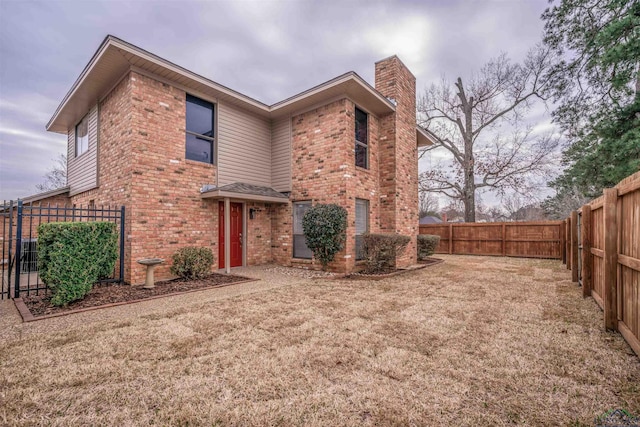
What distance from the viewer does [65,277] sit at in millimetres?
4637

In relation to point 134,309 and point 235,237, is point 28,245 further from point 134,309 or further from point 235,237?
point 235,237

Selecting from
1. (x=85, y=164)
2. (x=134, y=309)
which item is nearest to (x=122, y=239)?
(x=134, y=309)

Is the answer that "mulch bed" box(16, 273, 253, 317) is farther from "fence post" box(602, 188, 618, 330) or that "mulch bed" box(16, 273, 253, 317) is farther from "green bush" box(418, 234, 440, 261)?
"green bush" box(418, 234, 440, 261)

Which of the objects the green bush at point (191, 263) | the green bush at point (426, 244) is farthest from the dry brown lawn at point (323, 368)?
the green bush at point (426, 244)

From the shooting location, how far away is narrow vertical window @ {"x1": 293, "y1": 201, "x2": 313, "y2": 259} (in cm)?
911

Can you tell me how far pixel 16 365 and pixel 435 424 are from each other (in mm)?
3758

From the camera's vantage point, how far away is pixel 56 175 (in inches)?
843

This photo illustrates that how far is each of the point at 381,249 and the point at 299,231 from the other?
9.10 feet

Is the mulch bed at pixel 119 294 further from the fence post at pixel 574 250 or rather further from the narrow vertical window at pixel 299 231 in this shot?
the fence post at pixel 574 250

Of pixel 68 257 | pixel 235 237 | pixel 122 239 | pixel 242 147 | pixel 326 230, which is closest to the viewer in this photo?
pixel 68 257

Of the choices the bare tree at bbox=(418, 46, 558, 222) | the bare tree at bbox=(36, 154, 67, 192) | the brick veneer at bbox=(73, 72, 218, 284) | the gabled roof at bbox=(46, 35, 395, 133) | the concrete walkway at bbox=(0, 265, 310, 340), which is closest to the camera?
the concrete walkway at bbox=(0, 265, 310, 340)

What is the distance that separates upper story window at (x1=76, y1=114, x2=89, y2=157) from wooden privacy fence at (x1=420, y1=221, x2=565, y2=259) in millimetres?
15345

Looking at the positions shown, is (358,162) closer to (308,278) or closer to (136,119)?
(308,278)

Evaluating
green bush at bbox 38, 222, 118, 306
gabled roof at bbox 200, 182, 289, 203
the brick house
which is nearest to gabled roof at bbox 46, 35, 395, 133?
the brick house
